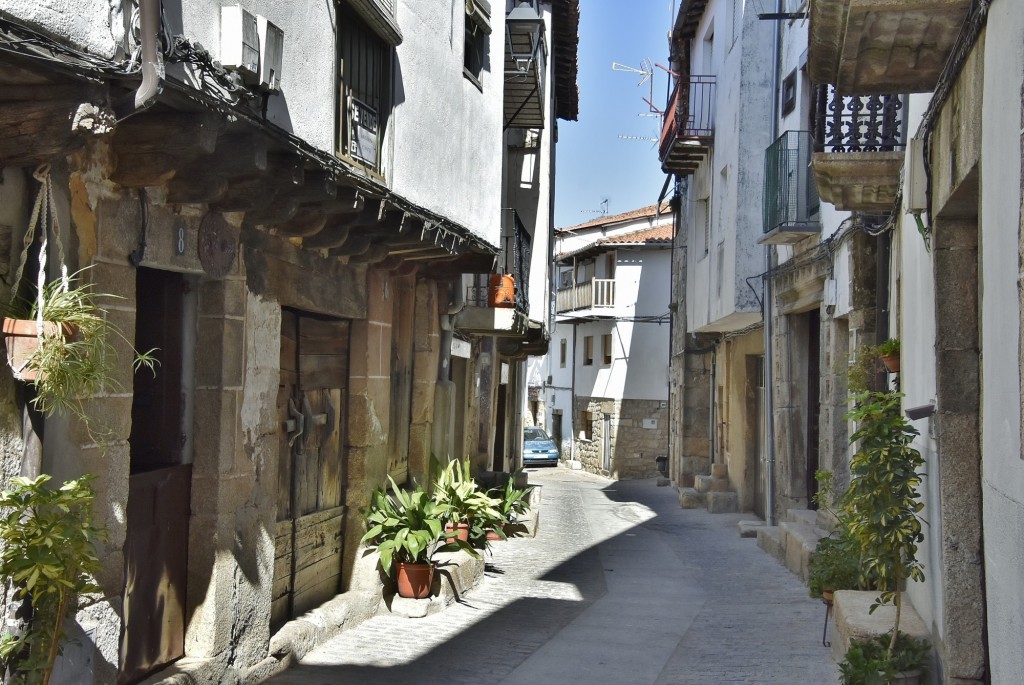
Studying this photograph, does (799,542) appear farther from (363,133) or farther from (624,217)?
(624,217)

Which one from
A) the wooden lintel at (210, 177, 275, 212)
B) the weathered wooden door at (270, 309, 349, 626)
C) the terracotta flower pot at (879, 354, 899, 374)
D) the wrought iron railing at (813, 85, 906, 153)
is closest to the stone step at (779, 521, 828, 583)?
the terracotta flower pot at (879, 354, 899, 374)

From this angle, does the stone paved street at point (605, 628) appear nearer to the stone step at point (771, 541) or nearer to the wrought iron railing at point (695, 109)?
the stone step at point (771, 541)

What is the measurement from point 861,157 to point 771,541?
256 inches

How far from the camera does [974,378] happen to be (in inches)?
236

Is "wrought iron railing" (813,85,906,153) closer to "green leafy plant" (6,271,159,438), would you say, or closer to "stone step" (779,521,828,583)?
"stone step" (779,521,828,583)

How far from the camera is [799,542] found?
11984 millimetres

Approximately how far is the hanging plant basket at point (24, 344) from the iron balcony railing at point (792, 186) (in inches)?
403

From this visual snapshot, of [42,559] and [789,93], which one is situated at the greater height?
[789,93]

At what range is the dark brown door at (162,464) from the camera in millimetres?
6336

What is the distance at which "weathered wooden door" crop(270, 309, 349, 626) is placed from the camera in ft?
27.2

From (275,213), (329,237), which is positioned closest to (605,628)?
(329,237)

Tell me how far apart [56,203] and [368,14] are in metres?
3.94

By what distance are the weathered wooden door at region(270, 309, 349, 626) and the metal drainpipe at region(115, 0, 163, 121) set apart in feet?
11.9

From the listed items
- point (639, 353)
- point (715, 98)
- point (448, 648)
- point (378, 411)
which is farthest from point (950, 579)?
point (639, 353)
